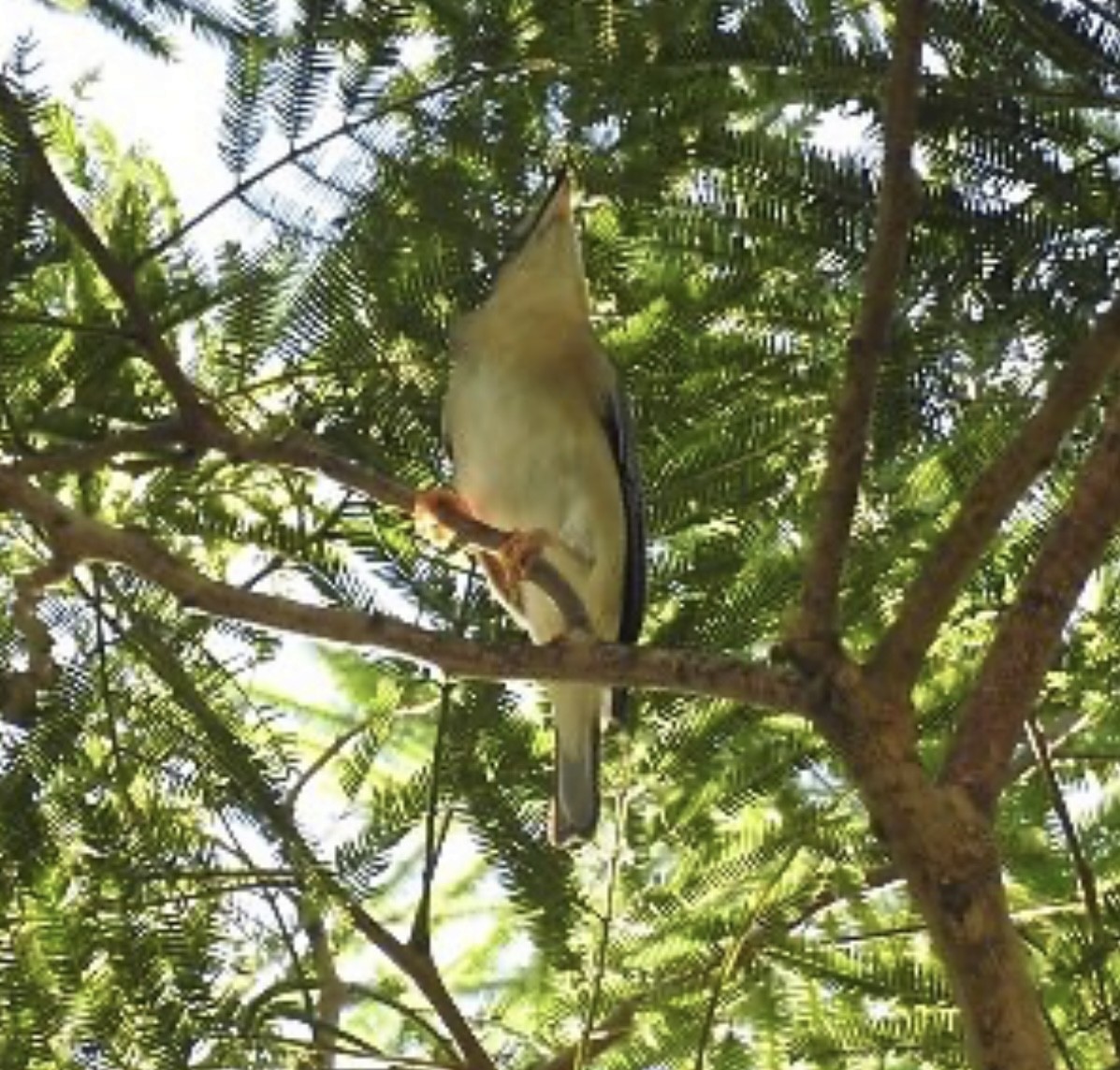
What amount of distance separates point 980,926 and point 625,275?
155 centimetres

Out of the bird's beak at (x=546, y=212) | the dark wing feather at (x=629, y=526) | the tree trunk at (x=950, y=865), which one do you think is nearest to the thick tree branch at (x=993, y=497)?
the tree trunk at (x=950, y=865)

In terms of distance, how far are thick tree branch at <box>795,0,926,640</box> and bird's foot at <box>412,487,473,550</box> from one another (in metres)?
0.61

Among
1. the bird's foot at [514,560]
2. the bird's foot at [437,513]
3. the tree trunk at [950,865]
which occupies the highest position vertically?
the bird's foot at [514,560]

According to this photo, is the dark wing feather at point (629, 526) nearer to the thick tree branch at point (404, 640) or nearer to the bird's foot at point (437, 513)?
the bird's foot at point (437, 513)

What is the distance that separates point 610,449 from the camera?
4254 millimetres

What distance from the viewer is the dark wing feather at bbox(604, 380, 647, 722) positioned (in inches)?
151

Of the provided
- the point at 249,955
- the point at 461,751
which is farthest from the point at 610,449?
the point at 249,955

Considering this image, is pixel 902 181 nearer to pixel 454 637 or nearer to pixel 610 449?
pixel 454 637

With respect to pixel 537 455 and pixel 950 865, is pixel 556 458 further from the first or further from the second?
pixel 950 865

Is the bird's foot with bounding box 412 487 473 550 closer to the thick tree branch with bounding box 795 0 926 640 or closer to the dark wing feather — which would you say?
the dark wing feather

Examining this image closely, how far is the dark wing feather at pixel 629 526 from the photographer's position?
384cm

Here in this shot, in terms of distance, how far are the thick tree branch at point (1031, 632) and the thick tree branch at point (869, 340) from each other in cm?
20

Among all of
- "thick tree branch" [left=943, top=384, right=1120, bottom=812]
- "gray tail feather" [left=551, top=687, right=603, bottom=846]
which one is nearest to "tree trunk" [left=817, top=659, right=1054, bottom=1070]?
"thick tree branch" [left=943, top=384, right=1120, bottom=812]

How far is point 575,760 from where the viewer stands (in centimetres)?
370
